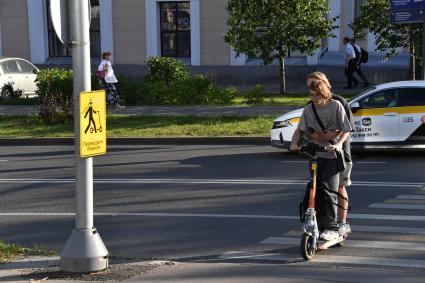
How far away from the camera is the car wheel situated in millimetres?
24625

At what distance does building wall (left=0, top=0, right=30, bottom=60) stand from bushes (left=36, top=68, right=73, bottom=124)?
1168 cm

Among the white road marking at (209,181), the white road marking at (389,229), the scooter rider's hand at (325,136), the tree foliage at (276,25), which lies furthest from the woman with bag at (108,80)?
the scooter rider's hand at (325,136)

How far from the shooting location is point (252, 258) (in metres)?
6.94

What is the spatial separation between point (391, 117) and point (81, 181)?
8.66 meters

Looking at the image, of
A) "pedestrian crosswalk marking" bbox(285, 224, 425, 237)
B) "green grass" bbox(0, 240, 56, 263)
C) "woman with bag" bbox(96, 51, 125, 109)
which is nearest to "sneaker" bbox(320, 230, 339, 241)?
"pedestrian crosswalk marking" bbox(285, 224, 425, 237)

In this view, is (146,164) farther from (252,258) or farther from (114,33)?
(114,33)

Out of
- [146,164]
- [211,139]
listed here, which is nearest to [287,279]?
[146,164]

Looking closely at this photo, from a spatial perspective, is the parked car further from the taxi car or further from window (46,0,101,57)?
the taxi car

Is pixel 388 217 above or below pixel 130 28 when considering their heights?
below

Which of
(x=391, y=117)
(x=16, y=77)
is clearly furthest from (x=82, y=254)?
(x=16, y=77)

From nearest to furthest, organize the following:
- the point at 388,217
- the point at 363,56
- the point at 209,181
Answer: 1. the point at 388,217
2. the point at 209,181
3. the point at 363,56

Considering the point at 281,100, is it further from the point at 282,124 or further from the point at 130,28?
the point at 130,28

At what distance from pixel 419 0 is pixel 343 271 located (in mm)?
13243

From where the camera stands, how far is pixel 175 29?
3262 centimetres
